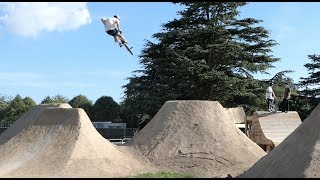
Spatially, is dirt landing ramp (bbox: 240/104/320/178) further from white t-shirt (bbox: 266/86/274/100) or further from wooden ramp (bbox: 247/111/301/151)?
wooden ramp (bbox: 247/111/301/151)

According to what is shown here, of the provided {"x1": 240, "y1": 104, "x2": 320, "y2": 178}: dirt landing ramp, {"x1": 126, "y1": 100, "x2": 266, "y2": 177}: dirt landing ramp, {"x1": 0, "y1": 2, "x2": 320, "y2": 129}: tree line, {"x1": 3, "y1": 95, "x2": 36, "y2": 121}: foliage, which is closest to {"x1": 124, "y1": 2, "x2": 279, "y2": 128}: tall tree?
{"x1": 0, "y1": 2, "x2": 320, "y2": 129}: tree line

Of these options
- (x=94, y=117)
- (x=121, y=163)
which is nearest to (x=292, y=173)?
(x=121, y=163)

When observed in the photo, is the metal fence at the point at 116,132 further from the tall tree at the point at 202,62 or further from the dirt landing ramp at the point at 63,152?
the dirt landing ramp at the point at 63,152

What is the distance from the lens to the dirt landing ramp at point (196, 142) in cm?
2039

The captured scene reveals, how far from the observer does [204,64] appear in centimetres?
3334

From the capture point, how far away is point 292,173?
41.3 ft

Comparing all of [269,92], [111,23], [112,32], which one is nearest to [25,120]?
[112,32]

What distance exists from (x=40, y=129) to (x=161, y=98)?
13.7 meters

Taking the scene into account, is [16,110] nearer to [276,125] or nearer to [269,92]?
[276,125]

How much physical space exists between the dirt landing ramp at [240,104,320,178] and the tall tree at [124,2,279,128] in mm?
19286

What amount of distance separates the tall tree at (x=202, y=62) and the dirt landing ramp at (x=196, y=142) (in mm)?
9430

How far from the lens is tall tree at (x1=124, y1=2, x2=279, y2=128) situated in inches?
1335

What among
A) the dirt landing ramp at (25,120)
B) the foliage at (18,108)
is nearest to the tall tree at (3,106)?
the foliage at (18,108)

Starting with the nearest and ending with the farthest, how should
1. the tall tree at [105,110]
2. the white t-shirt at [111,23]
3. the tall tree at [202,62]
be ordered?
the white t-shirt at [111,23]
the tall tree at [202,62]
the tall tree at [105,110]
